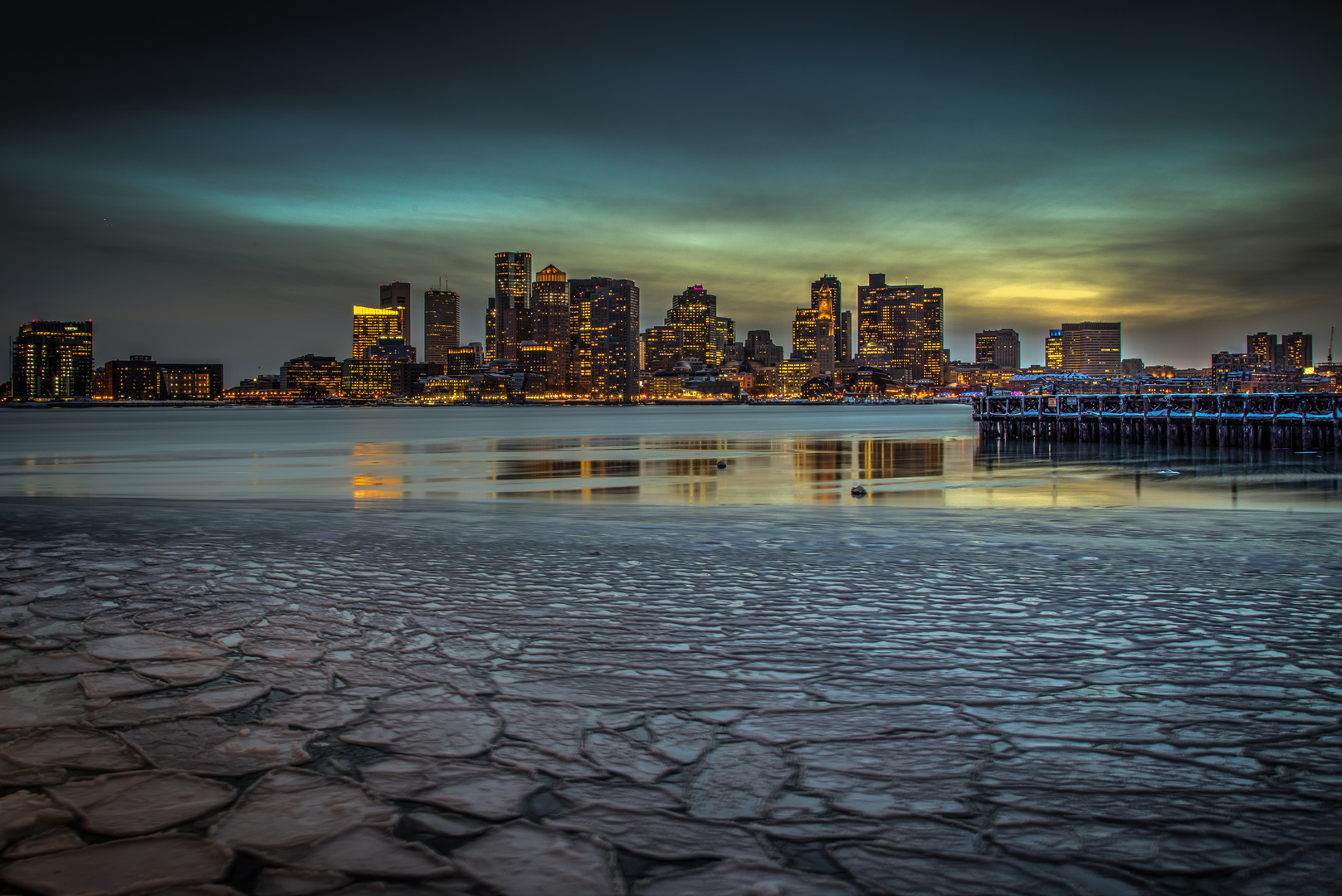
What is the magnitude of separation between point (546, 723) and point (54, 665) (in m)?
4.76

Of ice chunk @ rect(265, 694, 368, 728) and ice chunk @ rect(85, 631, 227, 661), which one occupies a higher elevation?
ice chunk @ rect(85, 631, 227, 661)

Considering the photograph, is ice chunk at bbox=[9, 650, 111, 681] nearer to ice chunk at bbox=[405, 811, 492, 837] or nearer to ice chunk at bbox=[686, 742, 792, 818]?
ice chunk at bbox=[405, 811, 492, 837]

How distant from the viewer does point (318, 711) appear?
678 centimetres

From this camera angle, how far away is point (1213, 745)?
6.07 m

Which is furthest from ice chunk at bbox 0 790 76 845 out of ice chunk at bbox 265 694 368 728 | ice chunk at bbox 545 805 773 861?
ice chunk at bbox 545 805 773 861

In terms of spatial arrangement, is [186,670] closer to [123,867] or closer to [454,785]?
[123,867]

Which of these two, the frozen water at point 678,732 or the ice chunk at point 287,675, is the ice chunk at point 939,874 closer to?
the frozen water at point 678,732

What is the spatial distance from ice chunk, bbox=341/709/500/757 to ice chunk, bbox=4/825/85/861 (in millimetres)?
1689

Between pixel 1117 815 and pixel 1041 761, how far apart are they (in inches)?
29.1

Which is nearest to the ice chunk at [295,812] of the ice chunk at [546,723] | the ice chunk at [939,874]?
the ice chunk at [546,723]

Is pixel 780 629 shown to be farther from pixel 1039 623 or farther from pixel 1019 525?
pixel 1019 525

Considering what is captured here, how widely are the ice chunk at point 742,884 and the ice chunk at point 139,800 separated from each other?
8.94 ft

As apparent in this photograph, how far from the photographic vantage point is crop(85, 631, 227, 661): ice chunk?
8.22m

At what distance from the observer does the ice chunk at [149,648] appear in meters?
8.22
